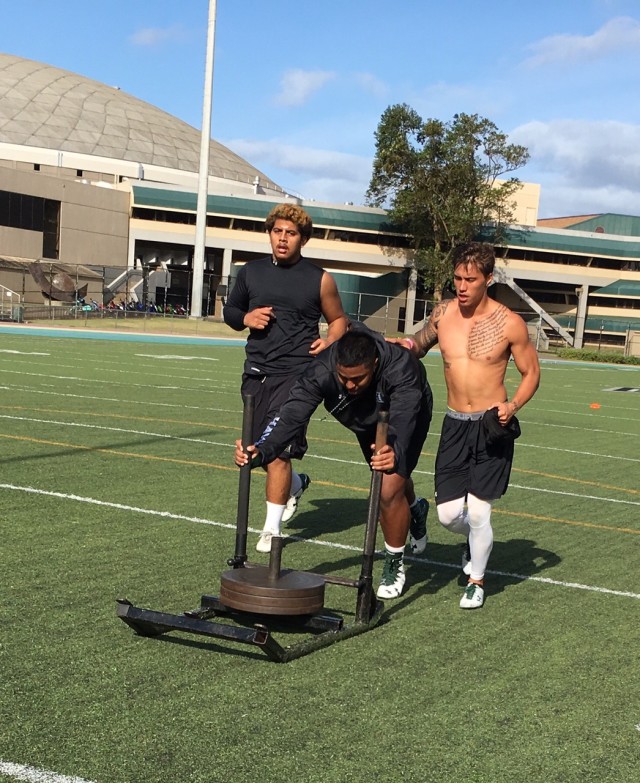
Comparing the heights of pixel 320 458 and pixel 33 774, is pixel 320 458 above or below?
below

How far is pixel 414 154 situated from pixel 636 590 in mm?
65819

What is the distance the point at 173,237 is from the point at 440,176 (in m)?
21.7

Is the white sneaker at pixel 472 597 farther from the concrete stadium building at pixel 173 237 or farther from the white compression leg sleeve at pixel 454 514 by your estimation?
the concrete stadium building at pixel 173 237

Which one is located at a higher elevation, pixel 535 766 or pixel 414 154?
pixel 414 154

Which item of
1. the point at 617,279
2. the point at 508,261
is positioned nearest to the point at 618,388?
the point at 508,261

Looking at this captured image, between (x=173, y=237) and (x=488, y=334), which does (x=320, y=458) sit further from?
(x=173, y=237)

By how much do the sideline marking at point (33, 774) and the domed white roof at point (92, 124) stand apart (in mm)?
94824

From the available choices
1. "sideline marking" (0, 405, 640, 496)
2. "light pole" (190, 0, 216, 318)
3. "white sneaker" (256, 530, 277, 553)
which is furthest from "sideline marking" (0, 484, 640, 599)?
"light pole" (190, 0, 216, 318)

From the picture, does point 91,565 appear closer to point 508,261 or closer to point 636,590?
point 636,590

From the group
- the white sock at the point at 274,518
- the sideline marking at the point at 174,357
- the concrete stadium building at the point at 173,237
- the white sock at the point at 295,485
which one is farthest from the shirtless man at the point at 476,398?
the concrete stadium building at the point at 173,237

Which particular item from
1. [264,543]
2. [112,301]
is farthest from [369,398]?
[112,301]

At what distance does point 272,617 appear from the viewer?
499 cm

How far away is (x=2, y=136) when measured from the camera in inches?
3620

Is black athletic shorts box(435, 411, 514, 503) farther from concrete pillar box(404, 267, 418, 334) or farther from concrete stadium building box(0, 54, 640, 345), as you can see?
concrete pillar box(404, 267, 418, 334)
